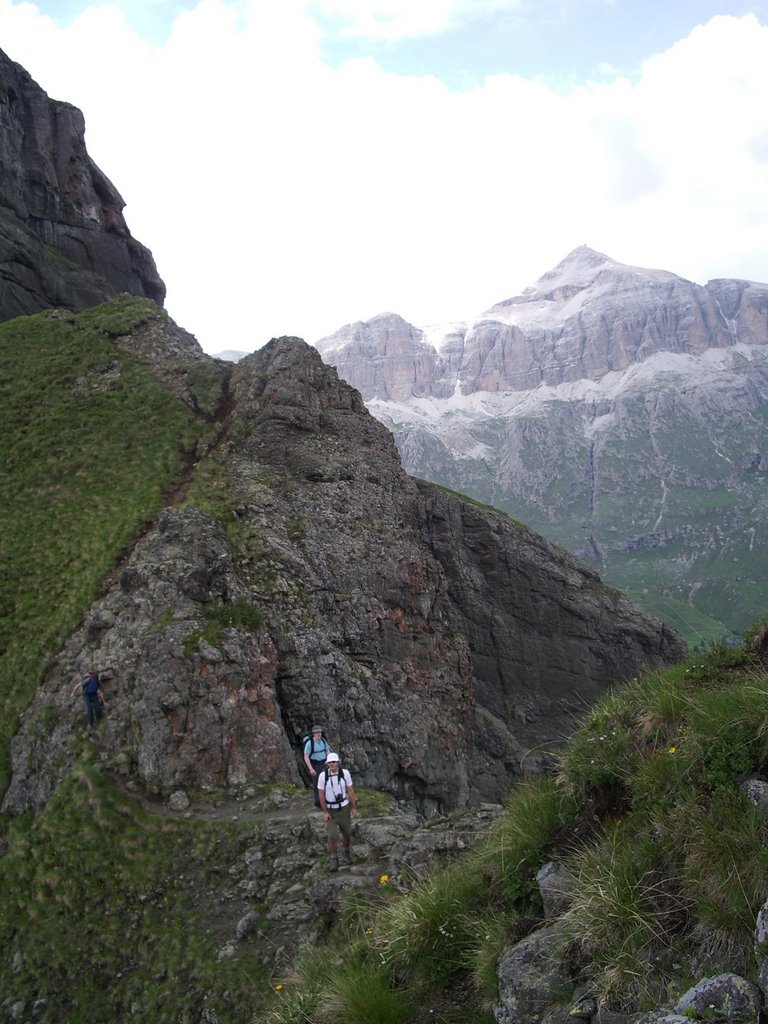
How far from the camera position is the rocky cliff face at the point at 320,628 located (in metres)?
24.2

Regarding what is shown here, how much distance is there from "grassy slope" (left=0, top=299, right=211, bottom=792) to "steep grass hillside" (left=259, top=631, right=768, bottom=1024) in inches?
788

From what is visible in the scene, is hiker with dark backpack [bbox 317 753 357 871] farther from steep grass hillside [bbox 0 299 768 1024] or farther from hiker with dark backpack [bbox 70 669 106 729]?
hiker with dark backpack [bbox 70 669 106 729]

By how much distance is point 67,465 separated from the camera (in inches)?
1422

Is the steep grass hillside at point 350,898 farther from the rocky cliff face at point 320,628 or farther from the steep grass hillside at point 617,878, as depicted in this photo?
the rocky cliff face at point 320,628

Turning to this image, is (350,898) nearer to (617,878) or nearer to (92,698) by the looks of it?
(617,878)

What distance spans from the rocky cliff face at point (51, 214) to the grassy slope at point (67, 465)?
1174 cm

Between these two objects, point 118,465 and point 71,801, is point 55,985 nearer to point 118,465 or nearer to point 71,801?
point 71,801

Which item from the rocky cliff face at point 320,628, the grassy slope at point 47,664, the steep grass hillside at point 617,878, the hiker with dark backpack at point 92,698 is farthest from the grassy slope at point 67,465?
the steep grass hillside at point 617,878

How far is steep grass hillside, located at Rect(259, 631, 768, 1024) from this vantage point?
6492mm

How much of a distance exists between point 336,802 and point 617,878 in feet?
32.9

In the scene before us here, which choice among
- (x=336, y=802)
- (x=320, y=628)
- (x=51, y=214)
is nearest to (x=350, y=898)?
(x=336, y=802)

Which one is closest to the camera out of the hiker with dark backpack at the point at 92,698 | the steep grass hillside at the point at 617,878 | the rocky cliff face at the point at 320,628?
the steep grass hillside at the point at 617,878

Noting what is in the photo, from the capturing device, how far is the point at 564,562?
57.8 metres

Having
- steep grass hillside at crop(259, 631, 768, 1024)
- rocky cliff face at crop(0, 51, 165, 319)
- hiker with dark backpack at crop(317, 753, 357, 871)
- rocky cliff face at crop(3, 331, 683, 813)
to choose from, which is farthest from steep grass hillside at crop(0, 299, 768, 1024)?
rocky cliff face at crop(0, 51, 165, 319)
